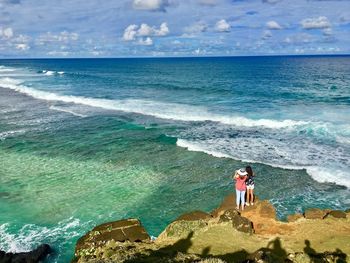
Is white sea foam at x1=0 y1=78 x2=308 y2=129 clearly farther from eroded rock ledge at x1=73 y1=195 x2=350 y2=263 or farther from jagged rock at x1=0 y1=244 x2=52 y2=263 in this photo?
jagged rock at x1=0 y1=244 x2=52 y2=263

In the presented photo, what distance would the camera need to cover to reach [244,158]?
27.5 m

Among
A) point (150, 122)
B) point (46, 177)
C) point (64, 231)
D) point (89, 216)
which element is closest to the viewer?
point (64, 231)

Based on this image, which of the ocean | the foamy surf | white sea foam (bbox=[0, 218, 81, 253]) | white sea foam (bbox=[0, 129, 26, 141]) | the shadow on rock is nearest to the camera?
the shadow on rock

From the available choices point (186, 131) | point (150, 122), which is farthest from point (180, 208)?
point (150, 122)

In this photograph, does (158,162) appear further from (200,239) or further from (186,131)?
(200,239)

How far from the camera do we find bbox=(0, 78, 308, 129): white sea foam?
3841 centimetres

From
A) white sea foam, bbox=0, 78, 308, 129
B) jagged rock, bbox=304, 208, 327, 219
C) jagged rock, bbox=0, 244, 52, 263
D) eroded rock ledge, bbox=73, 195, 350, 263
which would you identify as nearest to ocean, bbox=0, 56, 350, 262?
white sea foam, bbox=0, 78, 308, 129

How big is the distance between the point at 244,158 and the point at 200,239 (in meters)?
13.7

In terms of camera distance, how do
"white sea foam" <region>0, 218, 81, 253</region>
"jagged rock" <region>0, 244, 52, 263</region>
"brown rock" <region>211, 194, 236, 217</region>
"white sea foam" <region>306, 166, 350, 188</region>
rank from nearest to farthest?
"jagged rock" <region>0, 244, 52, 263</region> → "brown rock" <region>211, 194, 236, 217</region> → "white sea foam" <region>0, 218, 81, 253</region> → "white sea foam" <region>306, 166, 350, 188</region>

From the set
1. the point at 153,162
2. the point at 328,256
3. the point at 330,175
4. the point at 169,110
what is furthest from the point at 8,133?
the point at 328,256

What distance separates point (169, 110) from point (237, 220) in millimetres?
33169

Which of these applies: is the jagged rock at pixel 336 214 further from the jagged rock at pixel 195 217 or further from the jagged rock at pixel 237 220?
the jagged rock at pixel 195 217

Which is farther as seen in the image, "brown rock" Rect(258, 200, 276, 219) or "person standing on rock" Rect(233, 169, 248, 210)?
"person standing on rock" Rect(233, 169, 248, 210)

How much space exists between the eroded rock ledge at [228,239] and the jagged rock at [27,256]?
2381 millimetres
